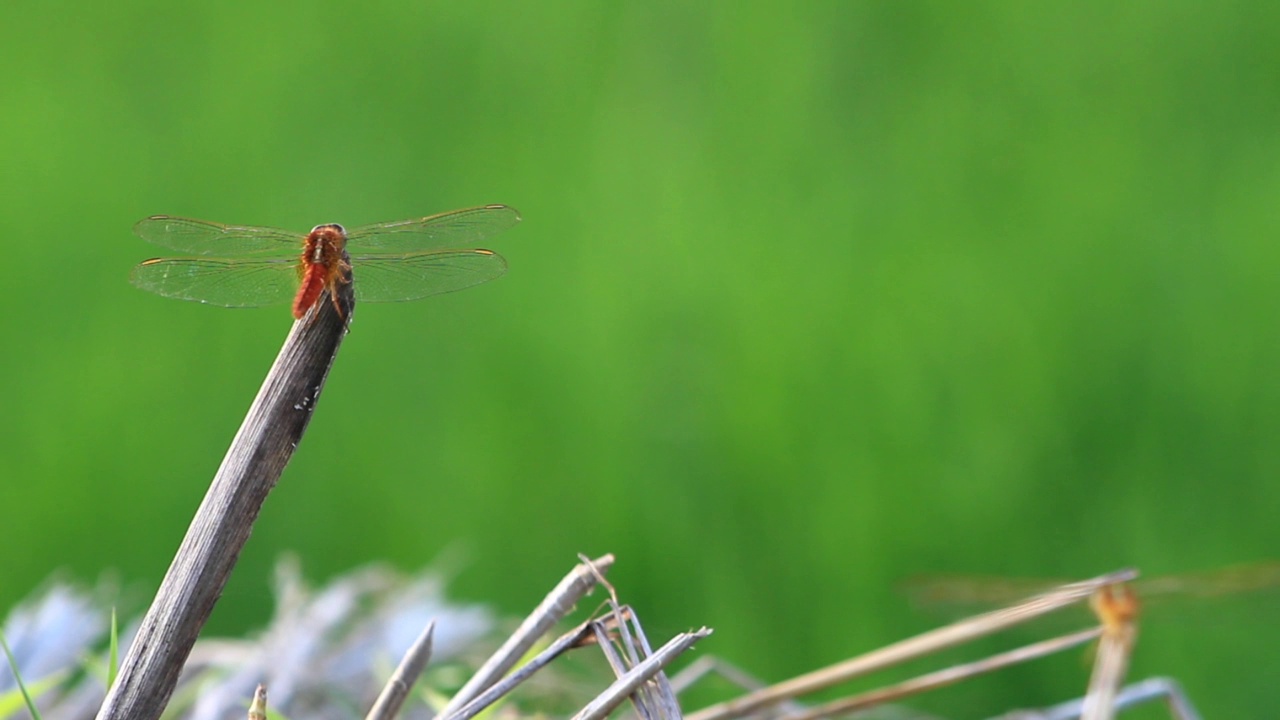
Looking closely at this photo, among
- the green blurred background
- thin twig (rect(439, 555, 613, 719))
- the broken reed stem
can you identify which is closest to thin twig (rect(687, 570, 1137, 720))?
thin twig (rect(439, 555, 613, 719))

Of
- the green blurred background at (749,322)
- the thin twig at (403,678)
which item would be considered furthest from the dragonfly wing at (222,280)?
the green blurred background at (749,322)

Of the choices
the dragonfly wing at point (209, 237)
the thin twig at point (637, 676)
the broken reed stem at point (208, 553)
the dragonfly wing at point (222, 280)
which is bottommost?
the thin twig at point (637, 676)

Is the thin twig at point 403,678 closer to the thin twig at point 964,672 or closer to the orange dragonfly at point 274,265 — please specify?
the thin twig at point 964,672

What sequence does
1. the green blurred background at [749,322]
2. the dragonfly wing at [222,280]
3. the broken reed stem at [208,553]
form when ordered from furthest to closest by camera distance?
the green blurred background at [749,322] < the dragonfly wing at [222,280] < the broken reed stem at [208,553]

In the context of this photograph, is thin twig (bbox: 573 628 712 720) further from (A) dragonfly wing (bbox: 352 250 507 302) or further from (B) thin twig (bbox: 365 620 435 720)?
(A) dragonfly wing (bbox: 352 250 507 302)

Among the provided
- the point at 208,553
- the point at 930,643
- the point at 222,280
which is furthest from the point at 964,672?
the point at 222,280

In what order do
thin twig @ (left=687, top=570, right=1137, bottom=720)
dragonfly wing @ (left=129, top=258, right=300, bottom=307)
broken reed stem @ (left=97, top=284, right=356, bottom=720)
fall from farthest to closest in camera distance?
dragonfly wing @ (left=129, top=258, right=300, bottom=307)
thin twig @ (left=687, top=570, right=1137, bottom=720)
broken reed stem @ (left=97, top=284, right=356, bottom=720)

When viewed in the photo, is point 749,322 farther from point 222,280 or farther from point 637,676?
point 637,676
